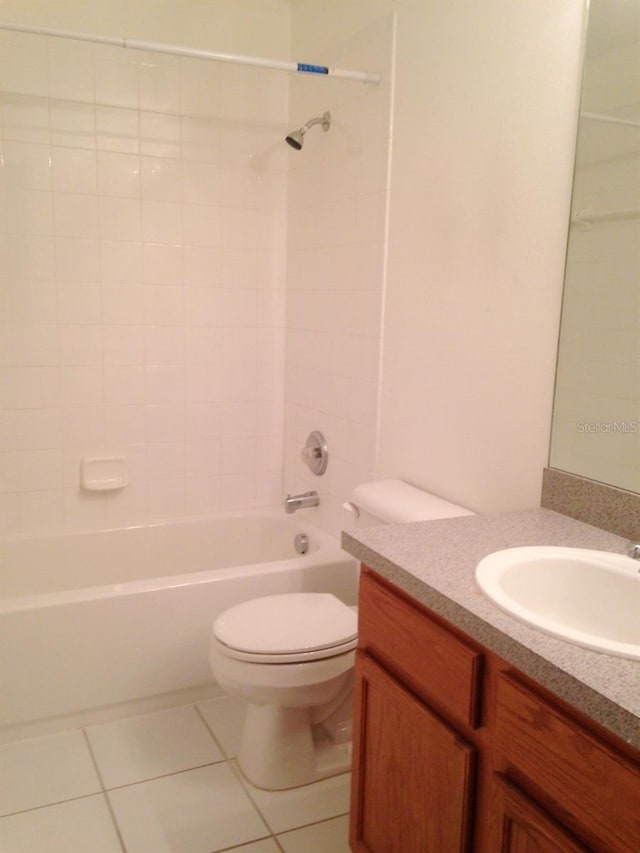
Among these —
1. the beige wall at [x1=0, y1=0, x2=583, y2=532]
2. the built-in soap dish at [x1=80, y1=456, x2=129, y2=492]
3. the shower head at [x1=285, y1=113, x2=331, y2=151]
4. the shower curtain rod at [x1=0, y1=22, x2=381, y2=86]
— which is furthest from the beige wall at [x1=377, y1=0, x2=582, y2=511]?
the built-in soap dish at [x1=80, y1=456, x2=129, y2=492]

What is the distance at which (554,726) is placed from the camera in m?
0.94

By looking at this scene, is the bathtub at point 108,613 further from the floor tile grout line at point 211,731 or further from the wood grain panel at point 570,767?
the wood grain panel at point 570,767

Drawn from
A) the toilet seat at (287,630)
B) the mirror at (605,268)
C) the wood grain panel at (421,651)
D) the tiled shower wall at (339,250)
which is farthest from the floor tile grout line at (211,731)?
the mirror at (605,268)

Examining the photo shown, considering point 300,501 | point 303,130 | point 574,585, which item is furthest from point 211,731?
point 303,130

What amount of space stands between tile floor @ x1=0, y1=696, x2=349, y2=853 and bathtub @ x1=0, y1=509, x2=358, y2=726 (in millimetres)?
140

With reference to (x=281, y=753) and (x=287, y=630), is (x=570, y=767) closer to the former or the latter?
(x=287, y=630)

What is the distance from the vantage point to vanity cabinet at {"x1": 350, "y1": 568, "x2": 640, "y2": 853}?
34.9 inches

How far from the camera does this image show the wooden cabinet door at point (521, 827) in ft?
3.06

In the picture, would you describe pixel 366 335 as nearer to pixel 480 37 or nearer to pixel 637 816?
pixel 480 37

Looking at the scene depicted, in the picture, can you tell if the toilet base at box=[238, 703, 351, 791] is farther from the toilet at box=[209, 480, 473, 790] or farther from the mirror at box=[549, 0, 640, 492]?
→ the mirror at box=[549, 0, 640, 492]

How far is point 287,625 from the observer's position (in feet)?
6.21

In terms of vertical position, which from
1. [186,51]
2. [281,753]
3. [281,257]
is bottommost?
[281,753]

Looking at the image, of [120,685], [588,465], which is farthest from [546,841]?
[120,685]

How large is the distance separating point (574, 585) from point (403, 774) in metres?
0.47
